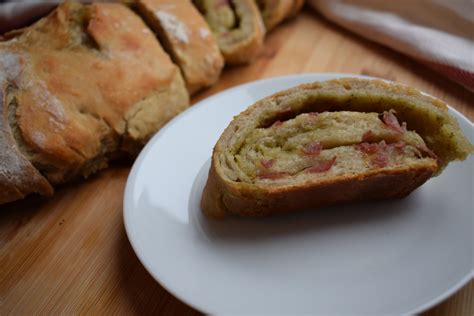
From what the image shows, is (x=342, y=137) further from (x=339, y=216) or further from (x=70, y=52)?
(x=70, y=52)

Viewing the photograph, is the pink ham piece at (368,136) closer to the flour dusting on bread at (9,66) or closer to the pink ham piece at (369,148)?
the pink ham piece at (369,148)

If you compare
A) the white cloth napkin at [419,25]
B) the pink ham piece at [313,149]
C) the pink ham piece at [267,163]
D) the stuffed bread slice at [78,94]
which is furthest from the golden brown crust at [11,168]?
the pink ham piece at [313,149]

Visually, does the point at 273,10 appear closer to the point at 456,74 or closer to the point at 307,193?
the point at 456,74

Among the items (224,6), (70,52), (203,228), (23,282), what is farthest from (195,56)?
(23,282)

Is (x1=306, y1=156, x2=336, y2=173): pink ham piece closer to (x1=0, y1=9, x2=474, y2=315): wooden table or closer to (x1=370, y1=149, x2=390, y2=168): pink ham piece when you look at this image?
(x1=370, y1=149, x2=390, y2=168): pink ham piece

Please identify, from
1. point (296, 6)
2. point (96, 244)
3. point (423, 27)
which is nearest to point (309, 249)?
point (96, 244)

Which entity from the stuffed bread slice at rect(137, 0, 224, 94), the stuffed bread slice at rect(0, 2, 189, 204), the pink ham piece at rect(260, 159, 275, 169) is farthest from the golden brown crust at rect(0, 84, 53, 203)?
the pink ham piece at rect(260, 159, 275, 169)
